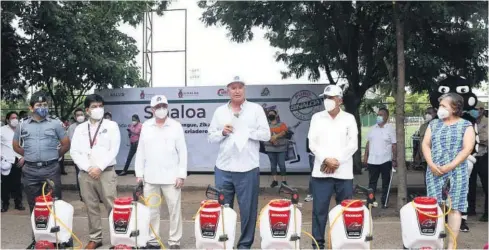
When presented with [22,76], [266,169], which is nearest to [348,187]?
[266,169]

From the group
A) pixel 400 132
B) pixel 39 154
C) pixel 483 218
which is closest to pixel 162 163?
pixel 39 154

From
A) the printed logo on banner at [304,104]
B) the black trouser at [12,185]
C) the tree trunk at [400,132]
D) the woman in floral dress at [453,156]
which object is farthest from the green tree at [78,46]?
the woman in floral dress at [453,156]

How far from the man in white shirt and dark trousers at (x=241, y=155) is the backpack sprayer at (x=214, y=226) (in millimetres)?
549

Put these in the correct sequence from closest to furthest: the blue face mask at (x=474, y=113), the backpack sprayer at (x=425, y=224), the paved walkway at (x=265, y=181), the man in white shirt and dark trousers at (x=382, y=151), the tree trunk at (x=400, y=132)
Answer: the backpack sprayer at (x=425, y=224) < the blue face mask at (x=474, y=113) < the tree trunk at (x=400, y=132) < the man in white shirt and dark trousers at (x=382, y=151) < the paved walkway at (x=265, y=181)

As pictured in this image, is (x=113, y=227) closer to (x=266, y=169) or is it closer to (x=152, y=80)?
(x=266, y=169)

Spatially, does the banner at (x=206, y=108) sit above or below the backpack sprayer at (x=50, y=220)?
above

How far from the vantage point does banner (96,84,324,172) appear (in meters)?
13.1

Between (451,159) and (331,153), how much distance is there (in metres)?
1.22

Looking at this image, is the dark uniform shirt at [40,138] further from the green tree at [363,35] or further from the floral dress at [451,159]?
the green tree at [363,35]

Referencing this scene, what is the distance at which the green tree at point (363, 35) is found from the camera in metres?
9.70

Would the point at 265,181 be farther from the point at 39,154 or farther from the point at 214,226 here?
the point at 214,226

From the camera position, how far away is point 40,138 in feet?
19.6

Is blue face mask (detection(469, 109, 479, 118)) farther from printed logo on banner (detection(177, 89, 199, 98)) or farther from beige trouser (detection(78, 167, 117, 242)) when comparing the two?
printed logo on banner (detection(177, 89, 199, 98))

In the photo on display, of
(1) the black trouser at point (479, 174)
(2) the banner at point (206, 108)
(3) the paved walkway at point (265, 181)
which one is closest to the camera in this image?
(1) the black trouser at point (479, 174)
